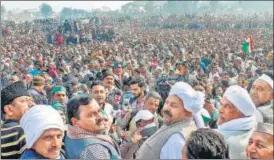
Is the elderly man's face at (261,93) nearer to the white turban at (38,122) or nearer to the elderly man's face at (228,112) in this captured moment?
the elderly man's face at (228,112)

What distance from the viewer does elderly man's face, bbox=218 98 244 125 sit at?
2.18 metres

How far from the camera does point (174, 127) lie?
2.02 metres

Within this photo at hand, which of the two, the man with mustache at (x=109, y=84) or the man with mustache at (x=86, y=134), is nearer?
the man with mustache at (x=86, y=134)

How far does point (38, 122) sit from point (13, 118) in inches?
18.8

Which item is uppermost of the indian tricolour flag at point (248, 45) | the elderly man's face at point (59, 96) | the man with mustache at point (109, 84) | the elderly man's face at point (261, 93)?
the elderly man's face at point (261, 93)

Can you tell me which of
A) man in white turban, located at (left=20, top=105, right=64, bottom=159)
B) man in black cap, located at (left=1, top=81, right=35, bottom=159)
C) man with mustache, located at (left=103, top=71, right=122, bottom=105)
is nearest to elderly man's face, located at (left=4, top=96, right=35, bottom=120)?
man in black cap, located at (left=1, top=81, right=35, bottom=159)

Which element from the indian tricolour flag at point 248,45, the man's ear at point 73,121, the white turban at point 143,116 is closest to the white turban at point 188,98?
the white turban at point 143,116

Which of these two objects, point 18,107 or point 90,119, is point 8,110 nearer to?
point 18,107

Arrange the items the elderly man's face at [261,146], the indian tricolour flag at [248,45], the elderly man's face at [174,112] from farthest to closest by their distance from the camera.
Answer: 1. the indian tricolour flag at [248,45]
2. the elderly man's face at [174,112]
3. the elderly man's face at [261,146]

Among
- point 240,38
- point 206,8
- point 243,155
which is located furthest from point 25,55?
point 240,38

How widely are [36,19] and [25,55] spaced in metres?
1.16

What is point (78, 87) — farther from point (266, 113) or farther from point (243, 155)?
point (243, 155)

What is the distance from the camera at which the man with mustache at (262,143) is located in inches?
68.6

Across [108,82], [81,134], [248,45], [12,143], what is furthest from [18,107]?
[248,45]
